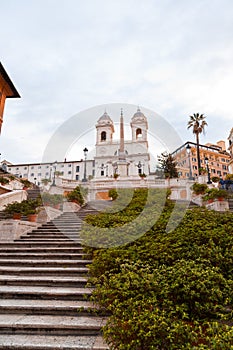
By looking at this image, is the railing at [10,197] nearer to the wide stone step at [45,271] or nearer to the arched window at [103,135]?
the wide stone step at [45,271]

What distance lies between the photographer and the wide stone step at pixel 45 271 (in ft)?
18.0

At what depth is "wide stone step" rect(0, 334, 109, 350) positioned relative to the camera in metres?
3.23

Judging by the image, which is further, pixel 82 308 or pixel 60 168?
pixel 60 168

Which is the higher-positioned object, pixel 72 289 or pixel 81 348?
pixel 72 289

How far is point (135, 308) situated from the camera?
3.26 metres

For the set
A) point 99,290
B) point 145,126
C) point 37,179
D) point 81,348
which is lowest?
point 81,348

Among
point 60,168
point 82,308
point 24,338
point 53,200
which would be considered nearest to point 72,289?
point 82,308

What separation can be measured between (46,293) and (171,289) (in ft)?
8.23

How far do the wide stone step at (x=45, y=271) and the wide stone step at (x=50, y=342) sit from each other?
1948 millimetres

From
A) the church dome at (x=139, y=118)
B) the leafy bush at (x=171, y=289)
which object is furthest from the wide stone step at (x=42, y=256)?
the church dome at (x=139, y=118)

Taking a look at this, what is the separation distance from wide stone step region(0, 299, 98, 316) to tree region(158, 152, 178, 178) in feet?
88.7

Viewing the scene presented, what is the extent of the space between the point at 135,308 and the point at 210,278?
1.31m

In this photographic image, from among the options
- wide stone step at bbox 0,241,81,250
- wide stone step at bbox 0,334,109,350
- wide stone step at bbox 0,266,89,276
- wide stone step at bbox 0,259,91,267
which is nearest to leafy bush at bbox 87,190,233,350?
wide stone step at bbox 0,334,109,350

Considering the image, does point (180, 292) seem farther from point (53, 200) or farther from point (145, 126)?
point (145, 126)
